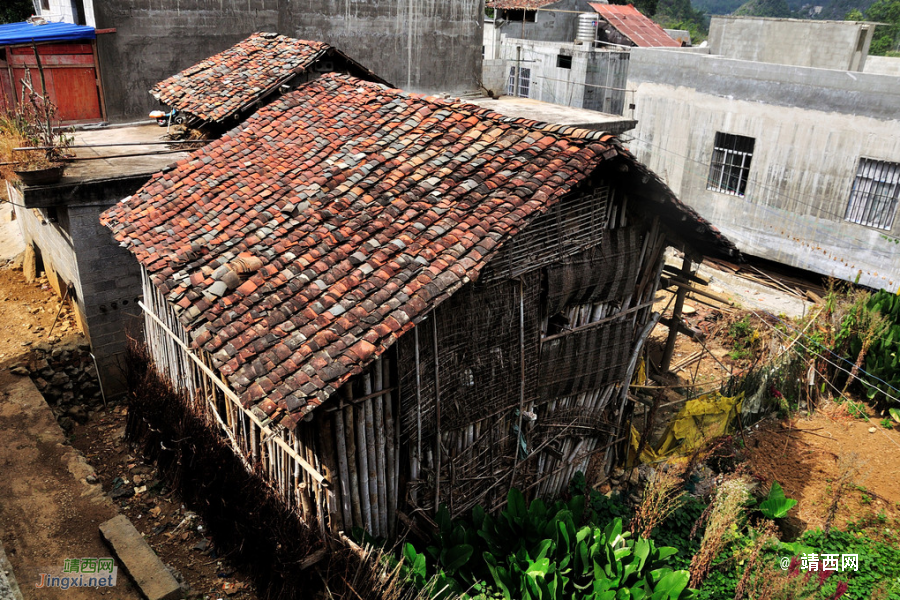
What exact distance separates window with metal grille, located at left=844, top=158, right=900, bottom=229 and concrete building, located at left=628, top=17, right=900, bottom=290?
0.07 ft

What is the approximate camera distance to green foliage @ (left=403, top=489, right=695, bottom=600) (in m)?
5.91

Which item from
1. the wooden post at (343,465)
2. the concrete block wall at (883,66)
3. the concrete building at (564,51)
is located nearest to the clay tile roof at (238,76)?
the wooden post at (343,465)

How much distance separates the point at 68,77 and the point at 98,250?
7.01 meters

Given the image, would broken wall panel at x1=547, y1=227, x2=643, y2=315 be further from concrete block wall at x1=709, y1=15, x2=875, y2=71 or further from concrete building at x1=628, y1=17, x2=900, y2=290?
concrete block wall at x1=709, y1=15, x2=875, y2=71

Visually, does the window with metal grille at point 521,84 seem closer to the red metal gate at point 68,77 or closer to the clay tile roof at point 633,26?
the clay tile roof at point 633,26

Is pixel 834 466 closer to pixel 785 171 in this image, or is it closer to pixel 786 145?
pixel 785 171

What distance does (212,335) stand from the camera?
591 centimetres

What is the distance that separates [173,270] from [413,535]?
12.0 feet

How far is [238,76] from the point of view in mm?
11617

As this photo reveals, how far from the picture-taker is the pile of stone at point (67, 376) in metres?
9.52

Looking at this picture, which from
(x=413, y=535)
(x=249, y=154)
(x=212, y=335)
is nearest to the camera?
(x=212, y=335)

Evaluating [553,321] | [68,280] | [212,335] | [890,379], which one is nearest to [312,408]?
[212,335]

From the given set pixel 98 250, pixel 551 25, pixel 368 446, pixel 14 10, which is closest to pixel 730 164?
pixel 368 446

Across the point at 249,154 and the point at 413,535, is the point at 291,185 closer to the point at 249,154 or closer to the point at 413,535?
the point at 249,154
